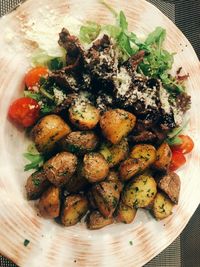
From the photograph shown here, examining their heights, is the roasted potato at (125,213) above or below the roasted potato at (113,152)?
below

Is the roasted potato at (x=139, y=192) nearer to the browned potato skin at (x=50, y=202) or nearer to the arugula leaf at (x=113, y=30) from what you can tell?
the browned potato skin at (x=50, y=202)

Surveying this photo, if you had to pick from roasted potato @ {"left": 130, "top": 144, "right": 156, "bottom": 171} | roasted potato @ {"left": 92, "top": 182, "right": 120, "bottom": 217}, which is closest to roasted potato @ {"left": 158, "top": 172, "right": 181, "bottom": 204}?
roasted potato @ {"left": 130, "top": 144, "right": 156, "bottom": 171}

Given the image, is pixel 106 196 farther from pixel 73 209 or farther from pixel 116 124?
pixel 116 124

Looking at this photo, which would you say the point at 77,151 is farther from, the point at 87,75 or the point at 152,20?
the point at 152,20

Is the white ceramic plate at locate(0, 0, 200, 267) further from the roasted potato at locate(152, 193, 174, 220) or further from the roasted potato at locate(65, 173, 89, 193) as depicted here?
the roasted potato at locate(65, 173, 89, 193)

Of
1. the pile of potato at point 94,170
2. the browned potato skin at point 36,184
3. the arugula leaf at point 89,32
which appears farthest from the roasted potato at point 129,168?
the arugula leaf at point 89,32

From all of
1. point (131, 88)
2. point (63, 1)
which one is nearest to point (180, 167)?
point (131, 88)
